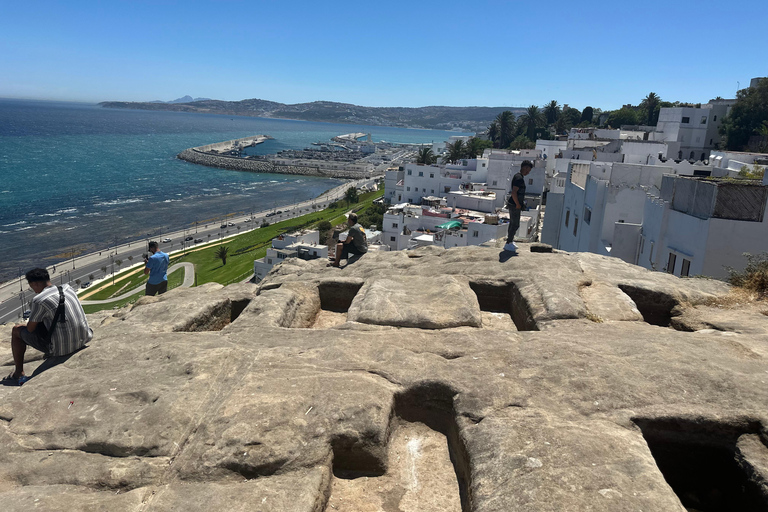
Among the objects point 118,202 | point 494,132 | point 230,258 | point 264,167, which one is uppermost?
point 494,132

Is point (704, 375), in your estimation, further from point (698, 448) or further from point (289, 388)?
point (289, 388)

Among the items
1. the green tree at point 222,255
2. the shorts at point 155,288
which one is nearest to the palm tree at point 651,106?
the green tree at point 222,255

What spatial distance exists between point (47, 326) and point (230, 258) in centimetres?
5832

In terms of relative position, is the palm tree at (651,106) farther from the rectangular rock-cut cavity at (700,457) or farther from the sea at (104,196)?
the rectangular rock-cut cavity at (700,457)

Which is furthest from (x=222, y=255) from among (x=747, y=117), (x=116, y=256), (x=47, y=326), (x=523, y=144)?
(x=747, y=117)

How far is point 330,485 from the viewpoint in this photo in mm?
5477

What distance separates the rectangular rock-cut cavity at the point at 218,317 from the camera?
9727 millimetres

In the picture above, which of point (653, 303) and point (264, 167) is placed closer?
point (653, 303)

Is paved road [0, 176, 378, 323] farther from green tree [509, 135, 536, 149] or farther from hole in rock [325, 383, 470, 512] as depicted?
hole in rock [325, 383, 470, 512]

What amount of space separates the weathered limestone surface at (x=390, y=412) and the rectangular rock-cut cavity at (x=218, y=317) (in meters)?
0.69

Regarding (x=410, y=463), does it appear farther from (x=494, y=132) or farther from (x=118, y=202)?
(x=494, y=132)

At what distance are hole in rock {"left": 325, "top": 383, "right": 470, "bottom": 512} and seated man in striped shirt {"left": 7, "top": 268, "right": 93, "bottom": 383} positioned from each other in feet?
15.6

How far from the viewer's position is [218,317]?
10508mm

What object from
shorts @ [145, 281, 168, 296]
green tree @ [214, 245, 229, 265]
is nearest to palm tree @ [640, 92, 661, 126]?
green tree @ [214, 245, 229, 265]
